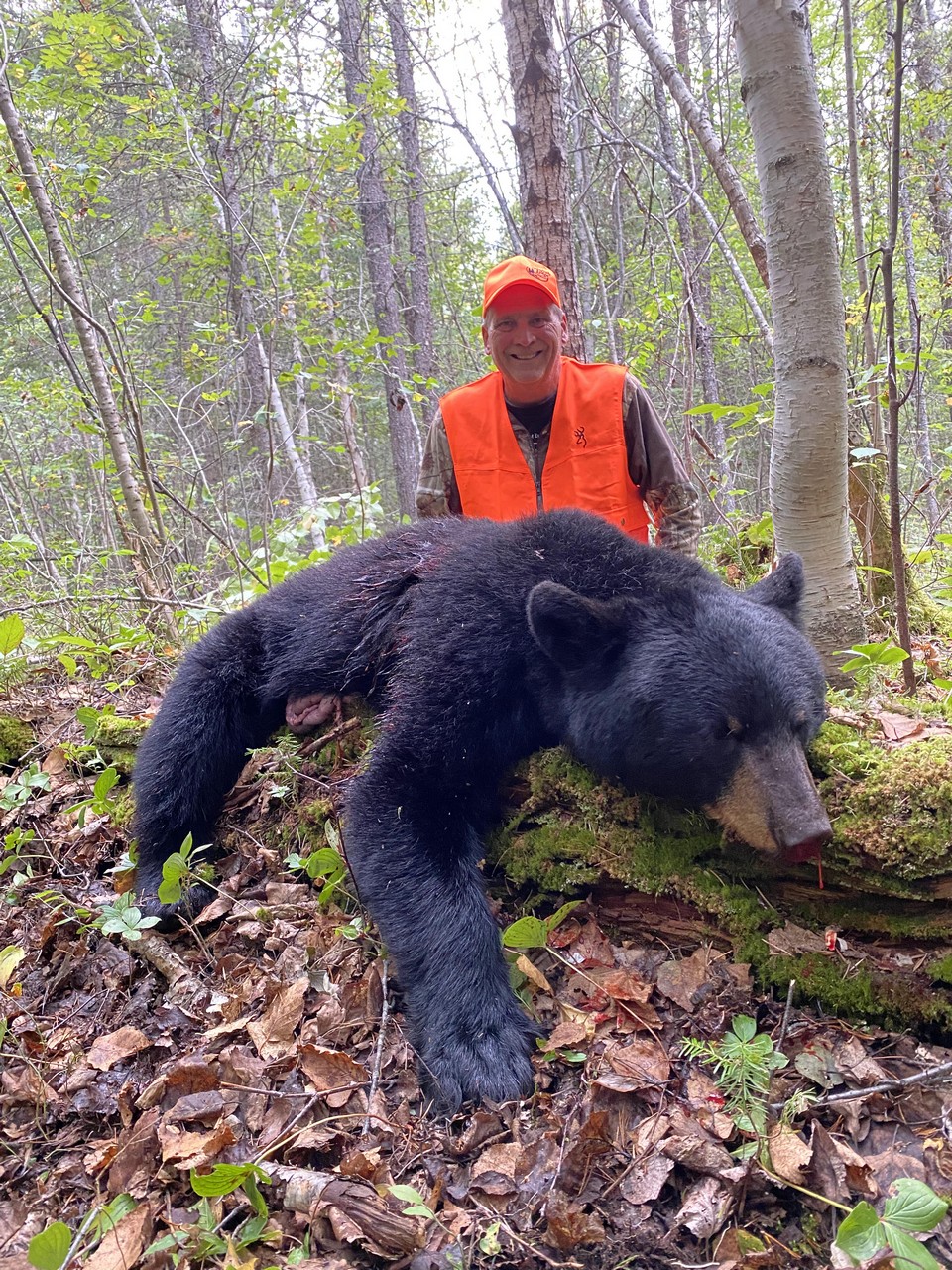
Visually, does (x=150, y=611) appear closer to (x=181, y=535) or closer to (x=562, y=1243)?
(x=181, y=535)

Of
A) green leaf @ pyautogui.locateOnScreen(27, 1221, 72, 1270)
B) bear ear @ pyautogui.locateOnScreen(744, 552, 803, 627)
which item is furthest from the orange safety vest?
green leaf @ pyautogui.locateOnScreen(27, 1221, 72, 1270)

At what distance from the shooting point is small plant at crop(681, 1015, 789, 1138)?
1768 mm

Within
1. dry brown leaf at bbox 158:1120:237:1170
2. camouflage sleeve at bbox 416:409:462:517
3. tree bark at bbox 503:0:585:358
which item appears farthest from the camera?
tree bark at bbox 503:0:585:358

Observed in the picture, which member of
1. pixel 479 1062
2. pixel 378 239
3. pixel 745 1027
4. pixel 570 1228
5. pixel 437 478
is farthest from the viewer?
pixel 378 239

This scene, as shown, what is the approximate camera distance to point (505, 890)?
8.77 ft

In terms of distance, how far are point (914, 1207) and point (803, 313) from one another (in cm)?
297

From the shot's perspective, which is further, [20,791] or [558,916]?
[20,791]

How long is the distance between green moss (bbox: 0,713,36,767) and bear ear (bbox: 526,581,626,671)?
327 centimetres

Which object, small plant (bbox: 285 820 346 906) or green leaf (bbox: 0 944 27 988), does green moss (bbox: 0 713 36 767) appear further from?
small plant (bbox: 285 820 346 906)

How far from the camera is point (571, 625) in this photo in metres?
2.45

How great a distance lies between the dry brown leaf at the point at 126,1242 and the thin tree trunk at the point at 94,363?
4325 millimetres

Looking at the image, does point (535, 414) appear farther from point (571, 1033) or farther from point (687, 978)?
point (571, 1033)

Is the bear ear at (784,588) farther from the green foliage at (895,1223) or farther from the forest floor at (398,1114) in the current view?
the green foliage at (895,1223)

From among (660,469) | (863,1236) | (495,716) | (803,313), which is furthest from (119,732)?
(803,313)
